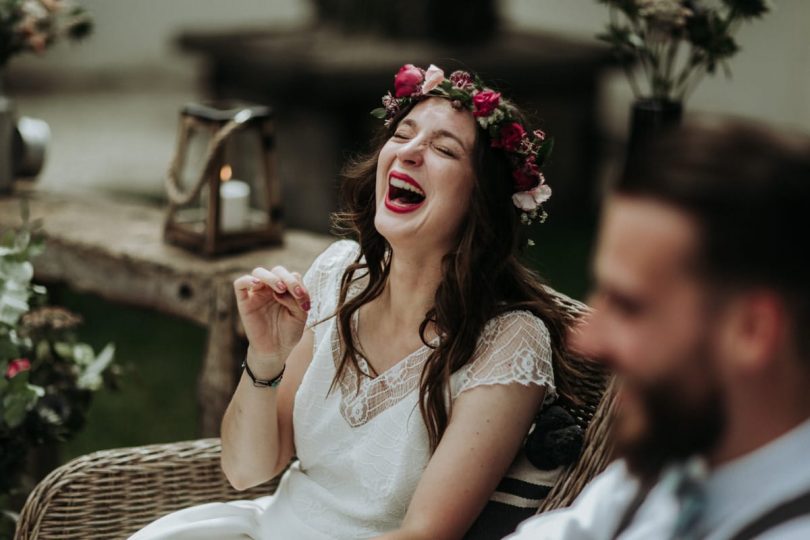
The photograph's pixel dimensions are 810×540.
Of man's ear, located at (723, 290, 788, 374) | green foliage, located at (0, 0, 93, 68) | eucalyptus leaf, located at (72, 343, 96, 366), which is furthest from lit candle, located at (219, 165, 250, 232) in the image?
man's ear, located at (723, 290, 788, 374)

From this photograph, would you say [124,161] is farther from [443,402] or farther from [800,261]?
[800,261]

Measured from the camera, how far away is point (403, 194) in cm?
198

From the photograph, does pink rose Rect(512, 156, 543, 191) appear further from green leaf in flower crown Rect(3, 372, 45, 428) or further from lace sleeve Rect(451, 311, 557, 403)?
green leaf in flower crown Rect(3, 372, 45, 428)

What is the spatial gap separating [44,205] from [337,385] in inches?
82.2

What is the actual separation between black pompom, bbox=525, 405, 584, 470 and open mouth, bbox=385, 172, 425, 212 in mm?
457

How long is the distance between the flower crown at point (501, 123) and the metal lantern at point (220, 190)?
107 cm

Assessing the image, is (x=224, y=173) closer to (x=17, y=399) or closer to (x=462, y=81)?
(x=17, y=399)

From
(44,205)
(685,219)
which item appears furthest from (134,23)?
(685,219)

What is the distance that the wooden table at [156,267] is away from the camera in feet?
9.61

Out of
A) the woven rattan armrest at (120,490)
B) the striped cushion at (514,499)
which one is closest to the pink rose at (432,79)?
the striped cushion at (514,499)

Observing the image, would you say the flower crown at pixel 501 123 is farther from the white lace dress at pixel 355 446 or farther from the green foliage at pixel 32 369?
the green foliage at pixel 32 369

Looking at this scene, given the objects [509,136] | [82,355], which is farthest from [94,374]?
[509,136]

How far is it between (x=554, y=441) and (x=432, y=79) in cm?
69

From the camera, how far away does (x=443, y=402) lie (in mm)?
1903
